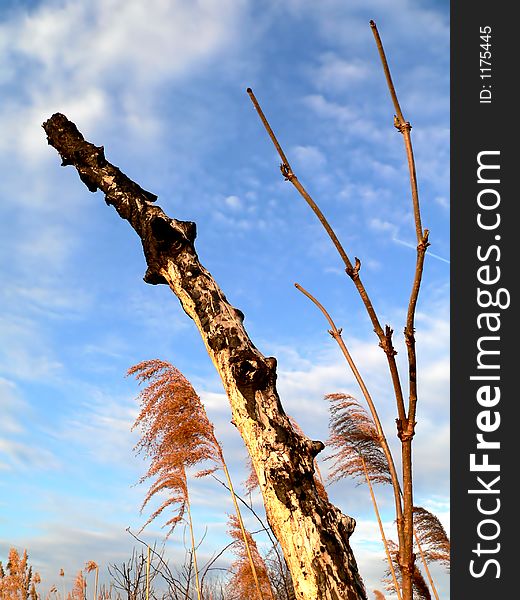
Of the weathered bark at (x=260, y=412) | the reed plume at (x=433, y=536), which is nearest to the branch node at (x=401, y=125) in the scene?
the weathered bark at (x=260, y=412)

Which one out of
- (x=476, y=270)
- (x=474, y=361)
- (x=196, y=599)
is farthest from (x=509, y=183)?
(x=196, y=599)

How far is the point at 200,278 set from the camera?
8.76 feet

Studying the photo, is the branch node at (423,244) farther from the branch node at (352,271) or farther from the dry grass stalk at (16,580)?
the dry grass stalk at (16,580)

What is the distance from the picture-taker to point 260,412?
A: 2314 mm

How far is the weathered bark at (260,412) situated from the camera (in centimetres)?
208

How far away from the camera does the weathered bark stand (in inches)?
82.0

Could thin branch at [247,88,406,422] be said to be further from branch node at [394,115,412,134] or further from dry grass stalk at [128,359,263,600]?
dry grass stalk at [128,359,263,600]

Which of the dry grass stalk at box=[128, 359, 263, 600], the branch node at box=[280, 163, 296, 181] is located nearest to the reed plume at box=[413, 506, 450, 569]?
the dry grass stalk at box=[128, 359, 263, 600]

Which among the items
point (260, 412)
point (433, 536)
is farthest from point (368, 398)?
point (433, 536)

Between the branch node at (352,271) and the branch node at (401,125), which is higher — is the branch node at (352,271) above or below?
below

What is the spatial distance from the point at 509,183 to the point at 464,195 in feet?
0.51

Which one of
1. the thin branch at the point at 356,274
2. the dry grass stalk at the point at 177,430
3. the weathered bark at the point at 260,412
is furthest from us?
the dry grass stalk at the point at 177,430

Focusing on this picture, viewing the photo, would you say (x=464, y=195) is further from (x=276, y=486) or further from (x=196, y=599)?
(x=196, y=599)

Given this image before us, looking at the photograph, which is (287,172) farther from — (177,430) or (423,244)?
(177,430)
